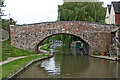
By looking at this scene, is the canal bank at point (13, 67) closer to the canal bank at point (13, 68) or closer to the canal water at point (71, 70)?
the canal bank at point (13, 68)

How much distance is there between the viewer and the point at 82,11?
37406 mm

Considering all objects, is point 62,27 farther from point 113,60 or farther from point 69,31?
point 113,60

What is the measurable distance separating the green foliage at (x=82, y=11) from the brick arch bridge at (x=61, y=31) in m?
8.33

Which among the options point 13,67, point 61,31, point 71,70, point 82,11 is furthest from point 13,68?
point 82,11

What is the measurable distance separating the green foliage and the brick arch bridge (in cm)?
833

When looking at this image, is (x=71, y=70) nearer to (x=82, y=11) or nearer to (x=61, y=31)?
(x=61, y=31)

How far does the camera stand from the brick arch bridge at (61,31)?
2869cm

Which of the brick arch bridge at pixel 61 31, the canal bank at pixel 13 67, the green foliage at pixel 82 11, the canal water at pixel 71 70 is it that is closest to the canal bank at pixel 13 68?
the canal bank at pixel 13 67

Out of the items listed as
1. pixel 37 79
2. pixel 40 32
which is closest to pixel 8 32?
pixel 40 32

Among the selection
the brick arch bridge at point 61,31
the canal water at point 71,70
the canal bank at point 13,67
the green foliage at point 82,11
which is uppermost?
the green foliage at point 82,11

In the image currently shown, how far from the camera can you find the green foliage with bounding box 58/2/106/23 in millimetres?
37500

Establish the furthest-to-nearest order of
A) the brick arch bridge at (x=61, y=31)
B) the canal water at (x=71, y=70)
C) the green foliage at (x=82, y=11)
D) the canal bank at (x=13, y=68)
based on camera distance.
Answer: the green foliage at (x=82, y=11) < the brick arch bridge at (x=61, y=31) < the canal water at (x=71, y=70) < the canal bank at (x=13, y=68)

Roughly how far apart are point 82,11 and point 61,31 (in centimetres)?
1012

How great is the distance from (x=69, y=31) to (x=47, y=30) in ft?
9.51
